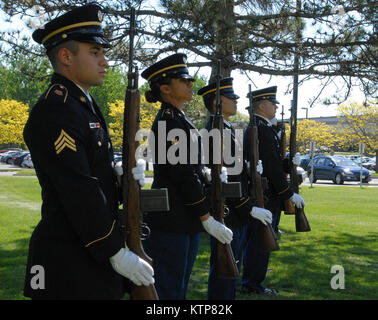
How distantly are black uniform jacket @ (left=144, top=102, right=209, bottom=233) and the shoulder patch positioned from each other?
1.21 m

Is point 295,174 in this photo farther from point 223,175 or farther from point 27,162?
point 27,162

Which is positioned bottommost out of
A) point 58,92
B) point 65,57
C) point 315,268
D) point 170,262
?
point 315,268

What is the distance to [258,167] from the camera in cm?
528

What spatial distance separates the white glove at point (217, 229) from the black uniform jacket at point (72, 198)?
1264 mm

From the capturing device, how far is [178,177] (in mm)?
3666

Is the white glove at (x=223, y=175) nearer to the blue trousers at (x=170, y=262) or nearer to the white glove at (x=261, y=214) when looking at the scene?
the blue trousers at (x=170, y=262)

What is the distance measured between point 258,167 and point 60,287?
314 centimetres

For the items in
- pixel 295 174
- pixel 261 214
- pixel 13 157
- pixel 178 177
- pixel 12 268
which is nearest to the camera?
pixel 178 177

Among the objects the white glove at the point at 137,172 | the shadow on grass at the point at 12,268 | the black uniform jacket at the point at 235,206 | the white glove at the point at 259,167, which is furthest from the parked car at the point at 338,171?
the white glove at the point at 137,172

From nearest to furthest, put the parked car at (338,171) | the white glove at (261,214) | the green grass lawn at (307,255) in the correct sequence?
the white glove at (261,214), the green grass lawn at (307,255), the parked car at (338,171)

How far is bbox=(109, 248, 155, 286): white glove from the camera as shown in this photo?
2.45 meters

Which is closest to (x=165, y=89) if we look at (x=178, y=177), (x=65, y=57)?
(x=178, y=177)

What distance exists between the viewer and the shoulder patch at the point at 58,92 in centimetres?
251

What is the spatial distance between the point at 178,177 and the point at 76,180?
1.36 meters
